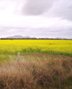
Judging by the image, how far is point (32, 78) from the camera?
36.1ft

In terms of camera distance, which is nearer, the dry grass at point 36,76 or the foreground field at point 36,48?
the dry grass at point 36,76

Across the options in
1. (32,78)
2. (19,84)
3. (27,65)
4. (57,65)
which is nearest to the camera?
(19,84)

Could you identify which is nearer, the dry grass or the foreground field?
the dry grass

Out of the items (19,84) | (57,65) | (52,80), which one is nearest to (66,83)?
(52,80)

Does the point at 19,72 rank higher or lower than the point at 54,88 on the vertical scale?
higher

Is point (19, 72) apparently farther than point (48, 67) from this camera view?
No

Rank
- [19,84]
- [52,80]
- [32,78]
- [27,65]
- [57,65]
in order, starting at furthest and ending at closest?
1. [57,65]
2. [27,65]
3. [52,80]
4. [32,78]
5. [19,84]

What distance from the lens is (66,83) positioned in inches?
480

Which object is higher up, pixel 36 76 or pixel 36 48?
pixel 36 76

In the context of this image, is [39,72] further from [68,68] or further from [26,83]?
[68,68]

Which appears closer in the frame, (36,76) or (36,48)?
(36,76)

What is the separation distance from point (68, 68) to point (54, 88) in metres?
3.19

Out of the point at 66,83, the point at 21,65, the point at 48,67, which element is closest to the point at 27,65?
the point at 21,65

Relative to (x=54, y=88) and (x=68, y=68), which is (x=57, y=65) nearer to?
(x=68, y=68)
